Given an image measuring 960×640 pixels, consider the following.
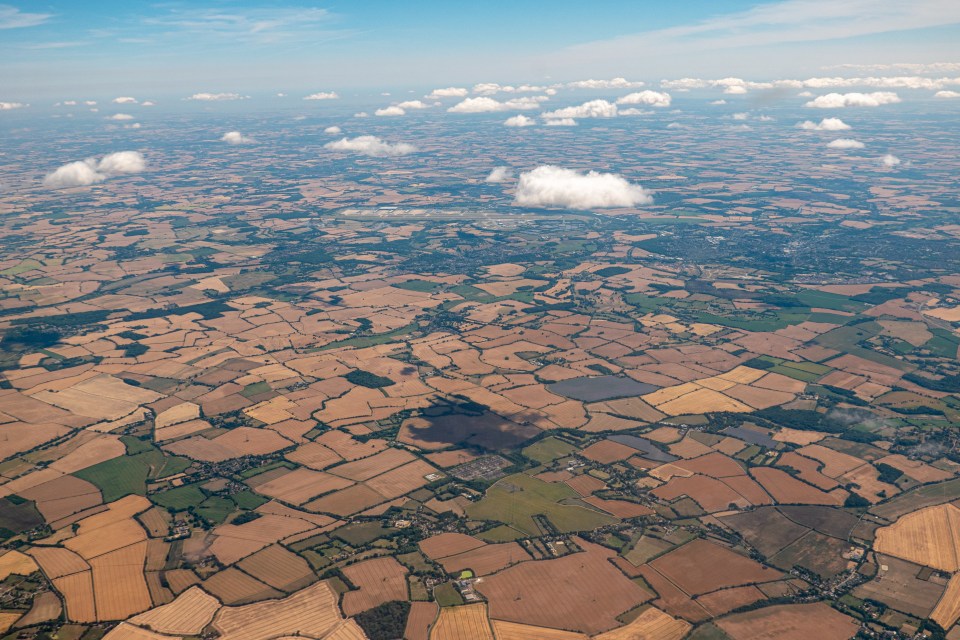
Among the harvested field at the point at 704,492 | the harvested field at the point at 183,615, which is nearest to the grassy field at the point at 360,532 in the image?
the harvested field at the point at 183,615

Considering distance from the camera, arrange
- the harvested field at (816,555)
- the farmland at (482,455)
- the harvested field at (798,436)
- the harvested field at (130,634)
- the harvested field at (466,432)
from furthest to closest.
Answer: the harvested field at (798,436) → the harvested field at (466,432) → the harvested field at (816,555) → the farmland at (482,455) → the harvested field at (130,634)

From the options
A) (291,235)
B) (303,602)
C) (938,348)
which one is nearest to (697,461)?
(303,602)

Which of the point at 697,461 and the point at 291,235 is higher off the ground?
the point at 291,235

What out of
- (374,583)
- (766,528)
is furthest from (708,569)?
(374,583)

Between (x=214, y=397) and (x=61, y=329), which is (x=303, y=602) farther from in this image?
(x=61, y=329)

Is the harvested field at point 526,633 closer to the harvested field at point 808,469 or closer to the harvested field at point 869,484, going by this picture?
the harvested field at point 808,469
